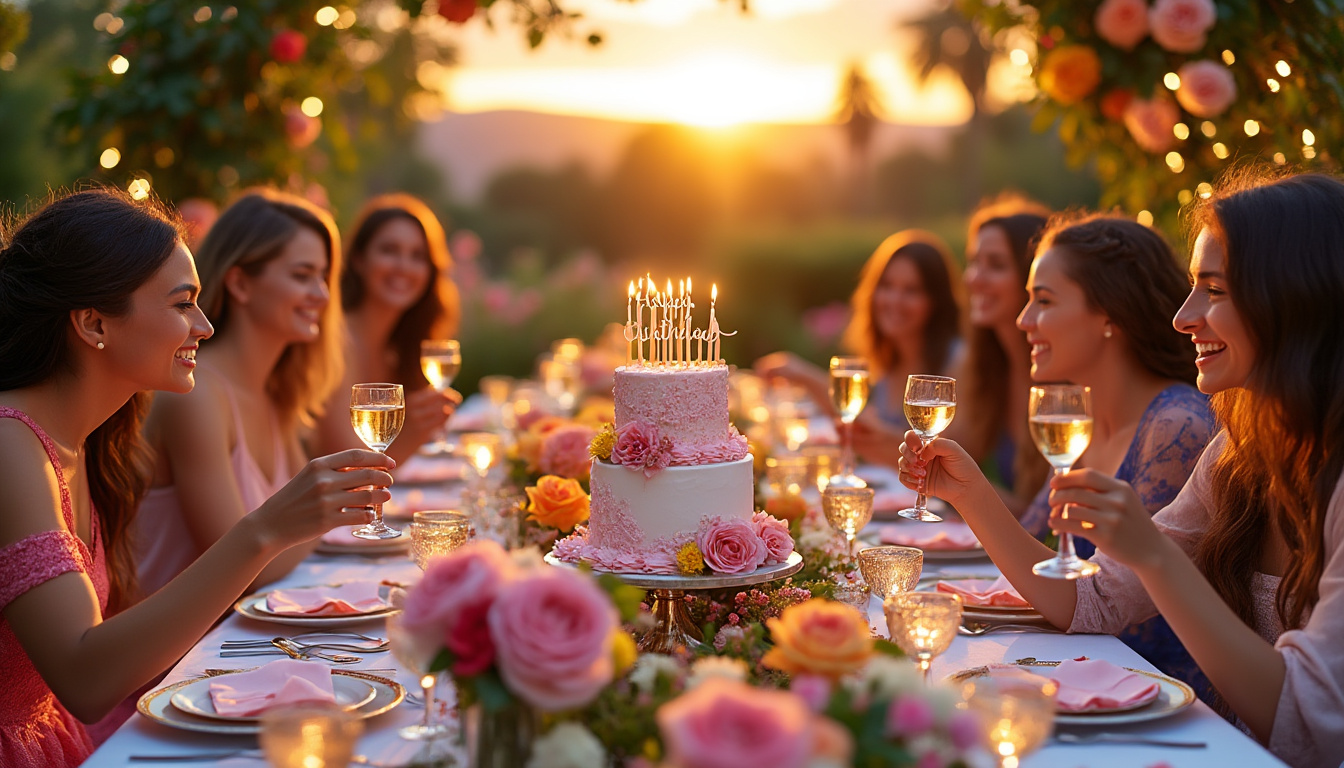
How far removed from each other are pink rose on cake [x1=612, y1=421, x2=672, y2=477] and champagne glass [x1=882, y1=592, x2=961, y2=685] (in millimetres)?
620

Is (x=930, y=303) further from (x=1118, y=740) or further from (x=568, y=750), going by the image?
(x=568, y=750)

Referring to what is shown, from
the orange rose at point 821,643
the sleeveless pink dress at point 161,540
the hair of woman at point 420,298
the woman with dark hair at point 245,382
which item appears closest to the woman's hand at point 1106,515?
the orange rose at point 821,643

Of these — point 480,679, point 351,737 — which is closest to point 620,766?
point 480,679

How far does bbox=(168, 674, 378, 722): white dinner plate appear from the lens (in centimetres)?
220

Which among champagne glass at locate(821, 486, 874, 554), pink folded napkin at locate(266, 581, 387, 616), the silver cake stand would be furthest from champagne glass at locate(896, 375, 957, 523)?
pink folded napkin at locate(266, 581, 387, 616)

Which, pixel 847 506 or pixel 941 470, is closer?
pixel 941 470

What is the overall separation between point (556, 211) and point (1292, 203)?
75.9ft

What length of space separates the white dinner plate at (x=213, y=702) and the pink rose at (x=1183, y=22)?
434cm

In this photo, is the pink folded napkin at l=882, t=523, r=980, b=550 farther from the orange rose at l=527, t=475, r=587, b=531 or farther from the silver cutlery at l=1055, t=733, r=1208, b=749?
the silver cutlery at l=1055, t=733, r=1208, b=749

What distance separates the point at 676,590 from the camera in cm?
258

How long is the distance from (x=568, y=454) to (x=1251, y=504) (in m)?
1.98

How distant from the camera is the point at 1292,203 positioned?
2697mm

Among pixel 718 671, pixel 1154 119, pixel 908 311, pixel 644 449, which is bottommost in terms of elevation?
pixel 718 671

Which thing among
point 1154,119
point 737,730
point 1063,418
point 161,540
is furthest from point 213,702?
point 1154,119
